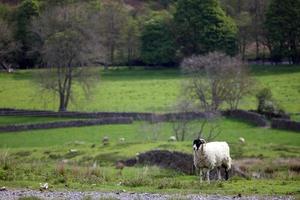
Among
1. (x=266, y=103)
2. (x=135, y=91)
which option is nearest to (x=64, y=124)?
(x=266, y=103)

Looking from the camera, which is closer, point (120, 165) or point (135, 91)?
point (120, 165)

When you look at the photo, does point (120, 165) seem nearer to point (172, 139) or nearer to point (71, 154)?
point (71, 154)

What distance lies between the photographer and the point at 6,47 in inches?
4055

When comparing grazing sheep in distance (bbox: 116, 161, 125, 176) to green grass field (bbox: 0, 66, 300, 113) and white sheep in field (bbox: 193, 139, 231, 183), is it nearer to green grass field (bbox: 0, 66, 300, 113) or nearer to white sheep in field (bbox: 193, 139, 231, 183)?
white sheep in field (bbox: 193, 139, 231, 183)

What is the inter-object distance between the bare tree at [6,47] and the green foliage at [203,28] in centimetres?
2697

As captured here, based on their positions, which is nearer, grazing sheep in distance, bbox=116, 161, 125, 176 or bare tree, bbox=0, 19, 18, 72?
grazing sheep in distance, bbox=116, 161, 125, 176

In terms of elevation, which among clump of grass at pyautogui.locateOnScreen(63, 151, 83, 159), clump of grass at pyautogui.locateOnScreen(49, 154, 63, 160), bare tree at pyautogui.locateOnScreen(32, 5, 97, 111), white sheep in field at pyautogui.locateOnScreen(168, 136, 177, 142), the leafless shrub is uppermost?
bare tree at pyautogui.locateOnScreen(32, 5, 97, 111)

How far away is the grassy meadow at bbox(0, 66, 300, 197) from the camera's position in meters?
25.1

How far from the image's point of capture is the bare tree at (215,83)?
68.1m

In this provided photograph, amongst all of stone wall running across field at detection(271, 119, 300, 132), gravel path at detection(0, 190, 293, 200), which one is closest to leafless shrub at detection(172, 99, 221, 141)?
stone wall running across field at detection(271, 119, 300, 132)

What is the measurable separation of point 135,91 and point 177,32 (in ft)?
87.5

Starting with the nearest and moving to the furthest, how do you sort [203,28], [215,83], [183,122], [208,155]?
[208,155] → [183,122] → [215,83] → [203,28]

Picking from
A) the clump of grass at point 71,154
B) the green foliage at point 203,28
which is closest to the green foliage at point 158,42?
the green foliage at point 203,28

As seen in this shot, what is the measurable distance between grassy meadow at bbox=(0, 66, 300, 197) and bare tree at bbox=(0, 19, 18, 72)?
4.15 metres
